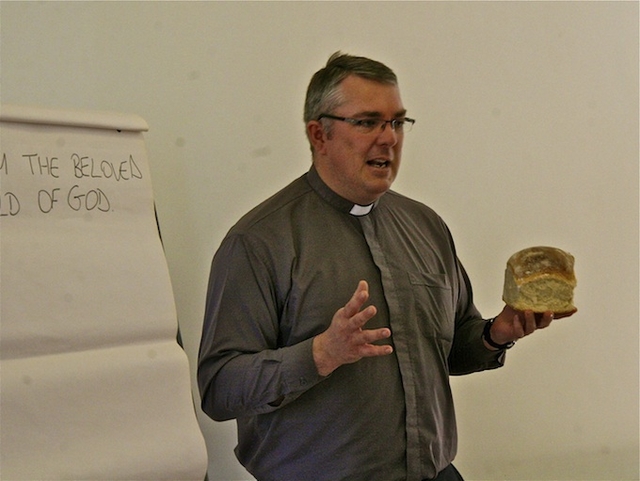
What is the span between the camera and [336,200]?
6.08 feet

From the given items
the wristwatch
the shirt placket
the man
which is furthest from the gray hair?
the wristwatch

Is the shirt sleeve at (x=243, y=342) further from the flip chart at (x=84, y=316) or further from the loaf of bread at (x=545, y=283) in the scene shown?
the loaf of bread at (x=545, y=283)

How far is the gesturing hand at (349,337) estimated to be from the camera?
1472mm

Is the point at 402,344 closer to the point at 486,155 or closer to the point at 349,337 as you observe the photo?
the point at 349,337

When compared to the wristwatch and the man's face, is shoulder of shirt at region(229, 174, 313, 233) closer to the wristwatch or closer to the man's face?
the man's face

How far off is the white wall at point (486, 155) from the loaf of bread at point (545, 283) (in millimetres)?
990

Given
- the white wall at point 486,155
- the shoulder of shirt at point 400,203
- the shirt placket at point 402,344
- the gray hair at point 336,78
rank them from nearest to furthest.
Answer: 1. the shirt placket at point 402,344
2. the gray hair at point 336,78
3. the shoulder of shirt at point 400,203
4. the white wall at point 486,155

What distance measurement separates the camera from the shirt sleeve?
162 cm

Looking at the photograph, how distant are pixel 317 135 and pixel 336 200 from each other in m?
0.17

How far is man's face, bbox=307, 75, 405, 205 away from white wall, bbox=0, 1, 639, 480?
Result: 29.9 inches

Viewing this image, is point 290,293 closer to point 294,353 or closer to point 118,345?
point 294,353

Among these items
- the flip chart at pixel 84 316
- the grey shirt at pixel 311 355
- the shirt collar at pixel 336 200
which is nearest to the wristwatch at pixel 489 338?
the grey shirt at pixel 311 355

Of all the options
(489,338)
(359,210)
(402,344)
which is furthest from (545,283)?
(359,210)

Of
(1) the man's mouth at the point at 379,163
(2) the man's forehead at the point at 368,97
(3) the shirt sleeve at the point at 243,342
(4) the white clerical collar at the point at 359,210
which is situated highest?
(2) the man's forehead at the point at 368,97
